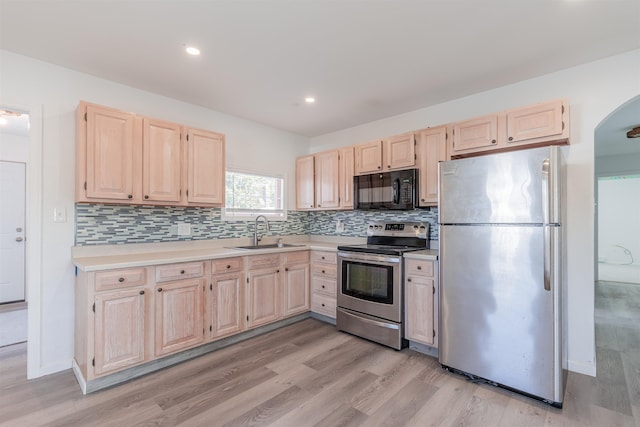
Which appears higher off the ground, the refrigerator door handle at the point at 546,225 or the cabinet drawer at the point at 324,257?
the refrigerator door handle at the point at 546,225

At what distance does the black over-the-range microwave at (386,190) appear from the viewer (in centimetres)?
320

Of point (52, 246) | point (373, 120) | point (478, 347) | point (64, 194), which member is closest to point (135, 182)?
point (64, 194)

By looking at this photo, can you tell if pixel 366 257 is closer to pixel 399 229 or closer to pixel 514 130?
pixel 399 229

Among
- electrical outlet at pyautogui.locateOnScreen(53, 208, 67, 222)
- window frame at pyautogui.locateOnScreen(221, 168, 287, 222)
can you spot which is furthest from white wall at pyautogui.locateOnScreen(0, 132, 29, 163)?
window frame at pyautogui.locateOnScreen(221, 168, 287, 222)

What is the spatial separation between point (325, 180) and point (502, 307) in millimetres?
2530

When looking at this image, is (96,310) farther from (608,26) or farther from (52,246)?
(608,26)

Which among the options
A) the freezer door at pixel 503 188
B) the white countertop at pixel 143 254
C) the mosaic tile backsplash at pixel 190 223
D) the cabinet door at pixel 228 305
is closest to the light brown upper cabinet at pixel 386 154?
the mosaic tile backsplash at pixel 190 223

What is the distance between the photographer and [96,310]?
219 centimetres

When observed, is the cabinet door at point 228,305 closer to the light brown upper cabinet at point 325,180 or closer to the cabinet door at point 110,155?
the cabinet door at point 110,155

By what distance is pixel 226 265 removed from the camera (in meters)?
2.96

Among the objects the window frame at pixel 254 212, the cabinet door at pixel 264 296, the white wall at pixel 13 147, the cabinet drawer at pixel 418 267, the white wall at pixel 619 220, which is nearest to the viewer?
the cabinet drawer at pixel 418 267

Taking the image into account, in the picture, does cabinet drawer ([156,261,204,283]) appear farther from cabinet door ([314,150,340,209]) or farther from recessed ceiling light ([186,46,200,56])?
cabinet door ([314,150,340,209])

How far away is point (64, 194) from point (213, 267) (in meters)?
1.36

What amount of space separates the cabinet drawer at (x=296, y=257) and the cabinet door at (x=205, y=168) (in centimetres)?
97
